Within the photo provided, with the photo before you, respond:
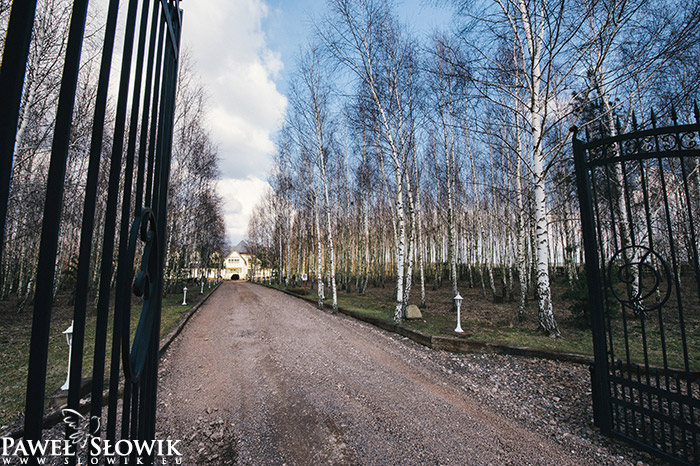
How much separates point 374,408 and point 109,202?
3.51 metres

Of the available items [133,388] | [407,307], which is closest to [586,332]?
[407,307]

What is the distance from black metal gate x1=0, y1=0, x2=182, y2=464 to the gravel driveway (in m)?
1.81

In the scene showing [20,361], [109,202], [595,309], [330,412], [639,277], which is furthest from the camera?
[20,361]

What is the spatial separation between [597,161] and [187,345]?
24.2 ft

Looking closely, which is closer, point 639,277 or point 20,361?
point 639,277

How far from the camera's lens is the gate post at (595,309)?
10.0 ft

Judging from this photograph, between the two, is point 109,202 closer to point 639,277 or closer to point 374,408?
point 374,408

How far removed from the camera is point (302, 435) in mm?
3037

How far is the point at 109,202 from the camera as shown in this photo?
97 cm

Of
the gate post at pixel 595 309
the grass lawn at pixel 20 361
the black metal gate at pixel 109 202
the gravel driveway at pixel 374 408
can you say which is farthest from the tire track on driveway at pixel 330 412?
the black metal gate at pixel 109 202

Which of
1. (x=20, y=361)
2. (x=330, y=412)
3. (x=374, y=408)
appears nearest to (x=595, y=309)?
(x=374, y=408)

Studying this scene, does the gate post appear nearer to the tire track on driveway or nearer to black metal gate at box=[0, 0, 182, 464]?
the tire track on driveway

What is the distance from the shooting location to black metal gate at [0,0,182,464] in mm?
675

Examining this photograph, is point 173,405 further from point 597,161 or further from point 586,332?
point 586,332
